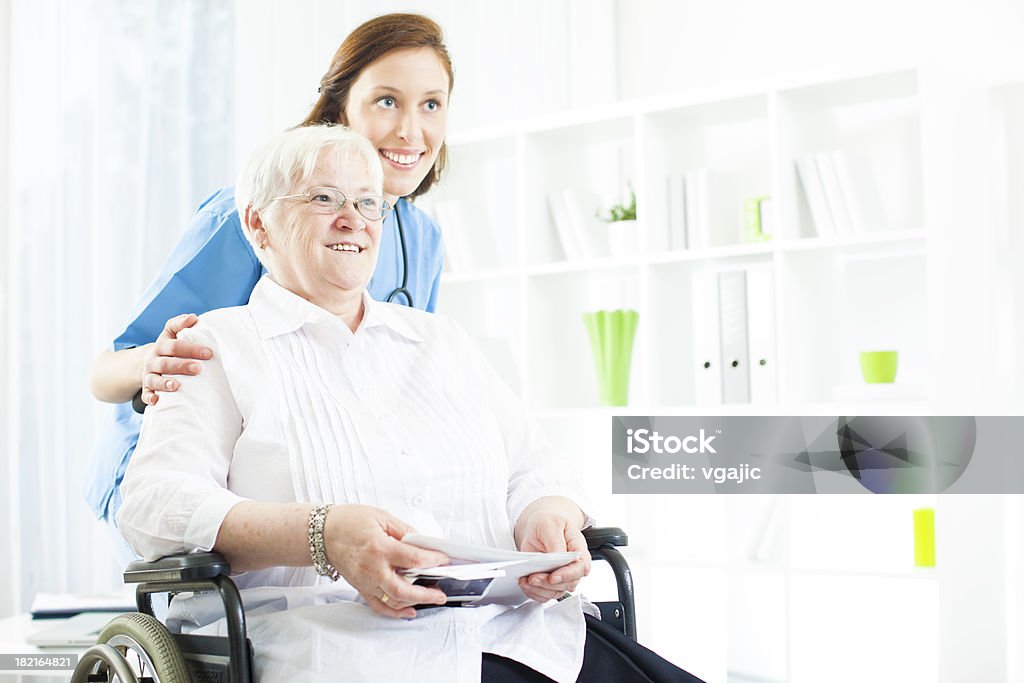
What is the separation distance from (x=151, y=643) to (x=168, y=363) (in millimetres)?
330

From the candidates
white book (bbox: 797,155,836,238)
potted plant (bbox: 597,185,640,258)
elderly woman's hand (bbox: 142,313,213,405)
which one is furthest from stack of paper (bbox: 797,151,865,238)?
elderly woman's hand (bbox: 142,313,213,405)

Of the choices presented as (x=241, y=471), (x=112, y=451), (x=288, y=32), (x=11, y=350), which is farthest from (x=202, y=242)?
(x=288, y=32)

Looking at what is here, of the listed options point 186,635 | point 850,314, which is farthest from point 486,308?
point 186,635

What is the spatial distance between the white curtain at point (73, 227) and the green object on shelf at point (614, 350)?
1.20 m

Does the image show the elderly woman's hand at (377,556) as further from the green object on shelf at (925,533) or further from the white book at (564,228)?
the white book at (564,228)

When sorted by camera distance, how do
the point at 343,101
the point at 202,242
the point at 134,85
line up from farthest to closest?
1. the point at 134,85
2. the point at 343,101
3. the point at 202,242

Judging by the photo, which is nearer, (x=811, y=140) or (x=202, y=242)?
(x=202, y=242)

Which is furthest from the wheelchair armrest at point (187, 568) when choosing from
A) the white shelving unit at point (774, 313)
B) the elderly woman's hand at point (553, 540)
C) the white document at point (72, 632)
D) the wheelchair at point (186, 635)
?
the white shelving unit at point (774, 313)

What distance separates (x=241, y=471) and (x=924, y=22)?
2.45 m

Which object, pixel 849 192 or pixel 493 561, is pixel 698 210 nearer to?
pixel 849 192

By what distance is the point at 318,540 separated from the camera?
1.15m

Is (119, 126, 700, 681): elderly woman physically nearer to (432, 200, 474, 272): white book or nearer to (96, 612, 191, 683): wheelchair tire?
(96, 612, 191, 683): wheelchair tire

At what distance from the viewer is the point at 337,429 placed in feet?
4.26

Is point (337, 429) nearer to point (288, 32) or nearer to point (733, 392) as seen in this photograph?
point (733, 392)
